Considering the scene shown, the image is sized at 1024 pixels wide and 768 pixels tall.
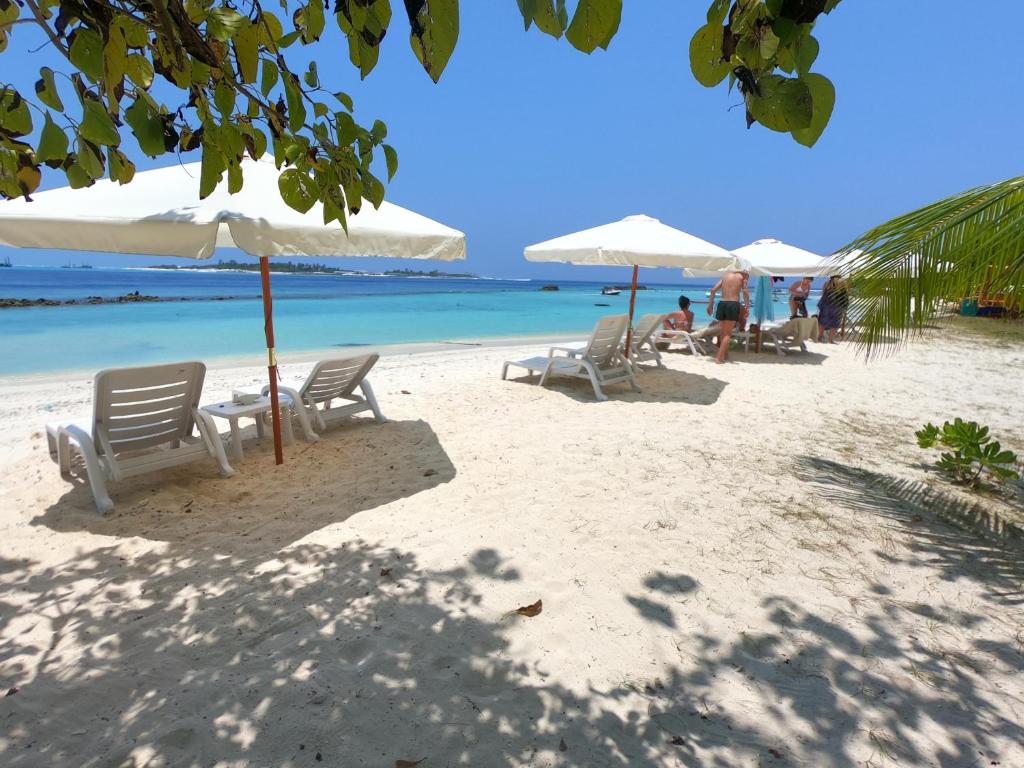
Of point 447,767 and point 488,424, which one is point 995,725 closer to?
point 447,767

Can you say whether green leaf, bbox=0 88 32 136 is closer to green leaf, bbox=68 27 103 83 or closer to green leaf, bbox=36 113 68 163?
green leaf, bbox=36 113 68 163

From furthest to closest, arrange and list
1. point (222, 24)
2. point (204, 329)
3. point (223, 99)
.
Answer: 1. point (204, 329)
2. point (223, 99)
3. point (222, 24)

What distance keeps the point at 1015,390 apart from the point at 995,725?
7997mm

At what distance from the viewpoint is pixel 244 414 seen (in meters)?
4.15

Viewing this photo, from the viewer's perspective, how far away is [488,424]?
5.12 meters

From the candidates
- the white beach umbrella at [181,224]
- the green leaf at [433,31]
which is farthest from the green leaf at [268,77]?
the white beach umbrella at [181,224]

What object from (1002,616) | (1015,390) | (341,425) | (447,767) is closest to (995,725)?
(1002,616)

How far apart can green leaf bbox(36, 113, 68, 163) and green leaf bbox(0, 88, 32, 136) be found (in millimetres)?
213

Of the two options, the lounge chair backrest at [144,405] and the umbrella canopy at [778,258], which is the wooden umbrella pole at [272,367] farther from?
the umbrella canopy at [778,258]

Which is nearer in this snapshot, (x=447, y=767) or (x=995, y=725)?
(x=447, y=767)

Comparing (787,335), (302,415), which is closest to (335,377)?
(302,415)

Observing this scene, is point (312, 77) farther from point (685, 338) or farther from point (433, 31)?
point (685, 338)

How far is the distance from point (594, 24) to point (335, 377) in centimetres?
419

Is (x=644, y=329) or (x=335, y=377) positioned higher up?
(x=644, y=329)
